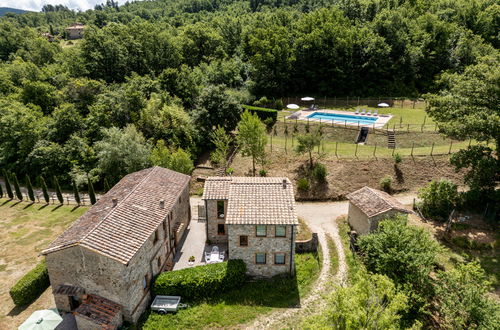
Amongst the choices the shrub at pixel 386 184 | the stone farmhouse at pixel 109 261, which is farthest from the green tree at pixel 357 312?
the shrub at pixel 386 184

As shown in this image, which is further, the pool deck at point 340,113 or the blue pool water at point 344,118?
the blue pool water at point 344,118

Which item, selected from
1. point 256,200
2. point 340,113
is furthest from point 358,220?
point 340,113

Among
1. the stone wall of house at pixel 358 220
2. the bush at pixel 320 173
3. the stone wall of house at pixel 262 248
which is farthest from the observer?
the bush at pixel 320 173

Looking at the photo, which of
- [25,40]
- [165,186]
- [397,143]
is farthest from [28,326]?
[25,40]

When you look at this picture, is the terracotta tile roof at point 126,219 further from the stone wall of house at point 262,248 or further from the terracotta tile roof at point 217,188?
the stone wall of house at point 262,248

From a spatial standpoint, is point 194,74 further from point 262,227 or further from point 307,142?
point 262,227

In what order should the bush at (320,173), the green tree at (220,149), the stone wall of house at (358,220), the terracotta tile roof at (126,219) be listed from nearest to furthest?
the terracotta tile roof at (126,219)
the stone wall of house at (358,220)
the bush at (320,173)
the green tree at (220,149)
